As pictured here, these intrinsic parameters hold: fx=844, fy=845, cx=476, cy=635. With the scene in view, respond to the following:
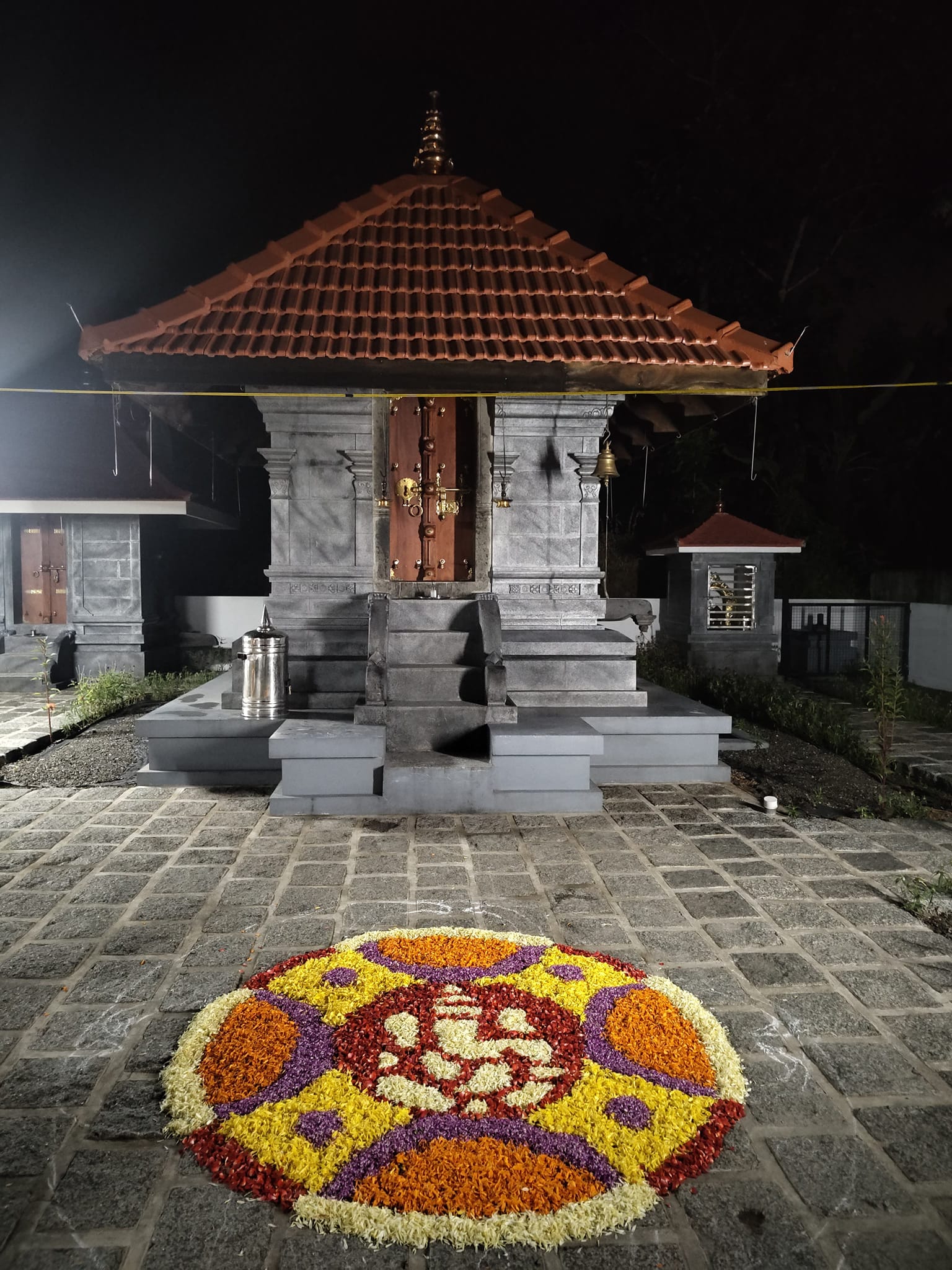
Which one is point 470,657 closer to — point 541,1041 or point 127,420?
point 541,1041

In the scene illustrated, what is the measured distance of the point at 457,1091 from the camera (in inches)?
127

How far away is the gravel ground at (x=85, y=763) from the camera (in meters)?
7.84

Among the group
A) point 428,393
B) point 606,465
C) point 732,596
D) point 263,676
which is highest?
point 428,393

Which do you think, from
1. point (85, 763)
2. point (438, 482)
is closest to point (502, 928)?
point (85, 763)

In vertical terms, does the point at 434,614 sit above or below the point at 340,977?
above

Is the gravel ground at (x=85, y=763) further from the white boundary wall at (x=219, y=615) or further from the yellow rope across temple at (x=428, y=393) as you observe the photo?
the white boundary wall at (x=219, y=615)

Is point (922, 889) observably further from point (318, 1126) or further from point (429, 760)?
point (318, 1126)

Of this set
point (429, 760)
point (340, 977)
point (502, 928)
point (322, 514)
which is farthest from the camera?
point (322, 514)

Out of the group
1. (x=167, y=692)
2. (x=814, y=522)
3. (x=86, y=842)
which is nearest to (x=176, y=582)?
(x=167, y=692)

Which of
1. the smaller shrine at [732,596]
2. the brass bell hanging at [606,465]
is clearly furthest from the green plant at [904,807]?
the smaller shrine at [732,596]

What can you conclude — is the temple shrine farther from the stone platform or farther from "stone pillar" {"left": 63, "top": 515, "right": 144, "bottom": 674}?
"stone pillar" {"left": 63, "top": 515, "right": 144, "bottom": 674}

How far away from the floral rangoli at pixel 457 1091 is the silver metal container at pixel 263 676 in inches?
167

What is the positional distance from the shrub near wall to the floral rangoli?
5.97 metres

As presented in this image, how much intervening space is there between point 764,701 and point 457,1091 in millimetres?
9426
